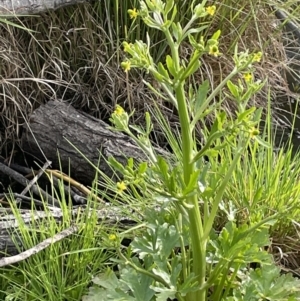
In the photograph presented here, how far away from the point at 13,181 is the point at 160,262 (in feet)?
2.75

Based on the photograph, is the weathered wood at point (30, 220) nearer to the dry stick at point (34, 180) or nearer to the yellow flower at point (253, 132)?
the dry stick at point (34, 180)

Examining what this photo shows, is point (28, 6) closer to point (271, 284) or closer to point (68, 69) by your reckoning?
point (68, 69)

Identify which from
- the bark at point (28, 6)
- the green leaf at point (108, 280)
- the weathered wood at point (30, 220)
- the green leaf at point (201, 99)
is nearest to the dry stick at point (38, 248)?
the weathered wood at point (30, 220)

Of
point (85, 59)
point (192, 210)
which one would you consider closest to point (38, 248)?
point (192, 210)

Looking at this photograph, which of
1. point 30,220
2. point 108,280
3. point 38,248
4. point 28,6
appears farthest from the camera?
point 28,6

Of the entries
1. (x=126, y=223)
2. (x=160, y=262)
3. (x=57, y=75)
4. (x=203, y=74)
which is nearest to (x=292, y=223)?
(x=126, y=223)

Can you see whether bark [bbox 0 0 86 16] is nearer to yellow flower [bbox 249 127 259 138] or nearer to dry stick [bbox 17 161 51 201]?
dry stick [bbox 17 161 51 201]

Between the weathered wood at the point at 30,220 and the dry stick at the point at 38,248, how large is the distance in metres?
0.04

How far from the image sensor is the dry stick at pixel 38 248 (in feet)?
3.73

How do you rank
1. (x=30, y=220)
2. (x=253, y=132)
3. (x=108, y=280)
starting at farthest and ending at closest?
(x=30, y=220) < (x=108, y=280) < (x=253, y=132)

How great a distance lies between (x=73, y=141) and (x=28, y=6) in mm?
364

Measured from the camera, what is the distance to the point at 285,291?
953 millimetres

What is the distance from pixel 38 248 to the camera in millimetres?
1169

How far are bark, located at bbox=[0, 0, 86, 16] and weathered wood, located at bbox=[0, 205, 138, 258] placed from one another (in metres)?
0.50
